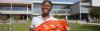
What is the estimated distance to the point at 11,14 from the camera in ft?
116

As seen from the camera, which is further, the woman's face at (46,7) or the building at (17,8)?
the building at (17,8)

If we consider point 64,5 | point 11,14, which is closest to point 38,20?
point 11,14

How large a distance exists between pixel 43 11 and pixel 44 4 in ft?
0.20

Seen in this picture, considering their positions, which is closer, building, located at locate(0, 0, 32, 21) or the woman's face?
the woman's face

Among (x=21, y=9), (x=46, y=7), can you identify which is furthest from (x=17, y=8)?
(x=46, y=7)

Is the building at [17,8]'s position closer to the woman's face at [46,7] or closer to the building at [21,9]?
the building at [21,9]

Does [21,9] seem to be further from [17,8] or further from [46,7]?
[46,7]

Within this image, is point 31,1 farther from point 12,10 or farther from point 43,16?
point 43,16

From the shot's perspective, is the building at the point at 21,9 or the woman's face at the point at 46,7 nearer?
the woman's face at the point at 46,7

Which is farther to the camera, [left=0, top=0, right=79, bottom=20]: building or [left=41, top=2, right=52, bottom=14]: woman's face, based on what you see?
[left=0, top=0, right=79, bottom=20]: building

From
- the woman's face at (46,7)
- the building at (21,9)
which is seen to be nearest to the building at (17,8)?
the building at (21,9)

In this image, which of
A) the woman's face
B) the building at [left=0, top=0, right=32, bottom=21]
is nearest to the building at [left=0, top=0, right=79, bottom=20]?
the building at [left=0, top=0, right=32, bottom=21]

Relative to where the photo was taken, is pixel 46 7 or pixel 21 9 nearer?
pixel 46 7

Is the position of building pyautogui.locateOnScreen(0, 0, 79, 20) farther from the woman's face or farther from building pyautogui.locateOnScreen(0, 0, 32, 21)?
the woman's face
